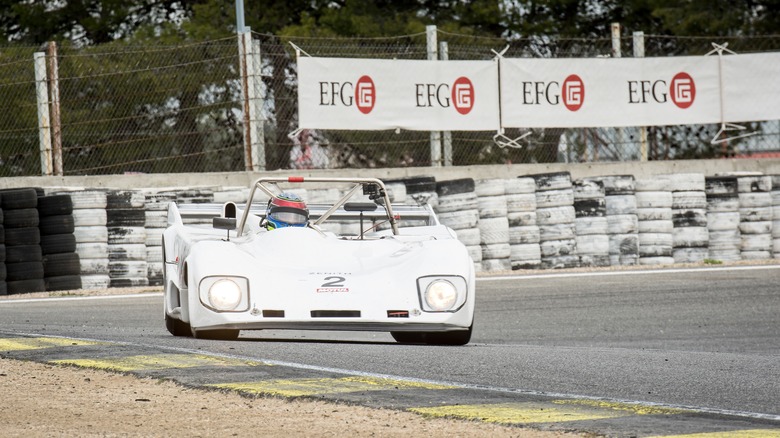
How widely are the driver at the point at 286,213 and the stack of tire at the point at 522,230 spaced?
21.8 ft

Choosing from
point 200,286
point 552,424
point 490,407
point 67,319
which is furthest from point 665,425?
point 67,319

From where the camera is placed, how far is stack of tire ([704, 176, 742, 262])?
16125 mm

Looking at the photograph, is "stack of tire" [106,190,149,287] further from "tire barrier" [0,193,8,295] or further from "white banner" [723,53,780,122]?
"white banner" [723,53,780,122]

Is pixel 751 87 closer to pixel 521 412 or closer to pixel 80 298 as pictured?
pixel 80 298

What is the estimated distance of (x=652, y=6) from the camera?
29.5m

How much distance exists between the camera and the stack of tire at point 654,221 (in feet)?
51.6

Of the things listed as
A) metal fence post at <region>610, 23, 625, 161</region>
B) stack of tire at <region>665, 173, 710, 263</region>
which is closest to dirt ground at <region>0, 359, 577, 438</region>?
stack of tire at <region>665, 173, 710, 263</region>

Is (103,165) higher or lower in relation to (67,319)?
higher

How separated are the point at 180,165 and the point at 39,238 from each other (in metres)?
3.12

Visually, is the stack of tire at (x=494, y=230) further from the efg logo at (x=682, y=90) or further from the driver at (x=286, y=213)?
the driver at (x=286, y=213)

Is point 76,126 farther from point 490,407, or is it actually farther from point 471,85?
point 490,407

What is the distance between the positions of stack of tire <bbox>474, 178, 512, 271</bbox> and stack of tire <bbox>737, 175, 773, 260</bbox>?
10.6ft

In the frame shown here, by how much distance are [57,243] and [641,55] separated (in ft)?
26.5

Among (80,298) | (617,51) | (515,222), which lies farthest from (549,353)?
(617,51)
